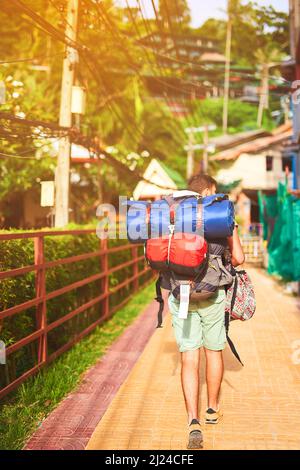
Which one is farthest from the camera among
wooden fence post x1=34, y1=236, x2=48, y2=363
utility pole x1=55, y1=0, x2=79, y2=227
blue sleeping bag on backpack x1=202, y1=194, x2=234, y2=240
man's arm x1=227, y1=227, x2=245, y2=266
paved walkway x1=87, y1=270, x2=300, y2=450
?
utility pole x1=55, y1=0, x2=79, y2=227

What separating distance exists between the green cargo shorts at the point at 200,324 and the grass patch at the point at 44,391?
1392mm

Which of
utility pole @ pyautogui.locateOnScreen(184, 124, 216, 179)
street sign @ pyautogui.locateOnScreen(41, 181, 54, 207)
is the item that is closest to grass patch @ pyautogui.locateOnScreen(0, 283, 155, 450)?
street sign @ pyautogui.locateOnScreen(41, 181, 54, 207)

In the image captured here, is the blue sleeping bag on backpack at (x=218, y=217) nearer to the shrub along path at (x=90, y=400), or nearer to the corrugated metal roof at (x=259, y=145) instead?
the shrub along path at (x=90, y=400)

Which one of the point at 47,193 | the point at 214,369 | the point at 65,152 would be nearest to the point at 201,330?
the point at 214,369

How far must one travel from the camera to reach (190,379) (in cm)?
427

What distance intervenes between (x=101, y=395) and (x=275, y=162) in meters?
37.6

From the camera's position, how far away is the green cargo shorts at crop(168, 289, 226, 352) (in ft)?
14.2

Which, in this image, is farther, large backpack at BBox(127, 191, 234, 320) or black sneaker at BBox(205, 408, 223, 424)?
black sneaker at BBox(205, 408, 223, 424)

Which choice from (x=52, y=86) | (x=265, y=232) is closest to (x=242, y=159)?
(x=52, y=86)

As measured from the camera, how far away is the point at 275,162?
41.4m

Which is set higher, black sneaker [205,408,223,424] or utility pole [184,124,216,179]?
utility pole [184,124,216,179]

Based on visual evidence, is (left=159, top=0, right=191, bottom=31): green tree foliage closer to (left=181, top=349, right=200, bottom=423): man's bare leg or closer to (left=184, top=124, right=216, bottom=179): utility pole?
(left=181, top=349, right=200, bottom=423): man's bare leg

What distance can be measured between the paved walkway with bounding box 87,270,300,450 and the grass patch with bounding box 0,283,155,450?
0.55m

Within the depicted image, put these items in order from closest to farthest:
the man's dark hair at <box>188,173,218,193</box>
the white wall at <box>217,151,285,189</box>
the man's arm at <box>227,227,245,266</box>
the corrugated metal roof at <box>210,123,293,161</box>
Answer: the man's arm at <box>227,227,245,266</box> → the man's dark hair at <box>188,173,218,193</box> → the corrugated metal roof at <box>210,123,293,161</box> → the white wall at <box>217,151,285,189</box>
